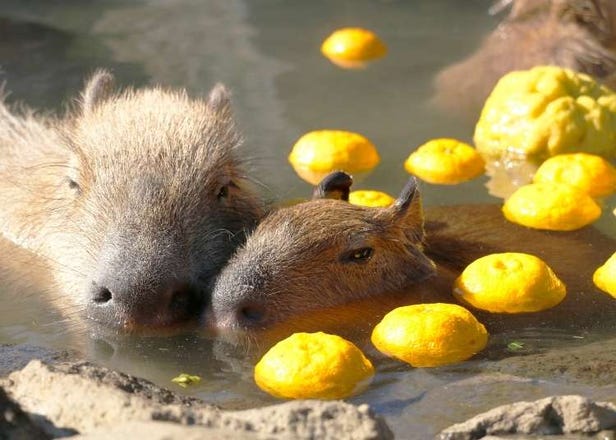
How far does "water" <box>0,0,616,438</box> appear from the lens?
16.5ft

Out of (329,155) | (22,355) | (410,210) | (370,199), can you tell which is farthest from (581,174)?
(22,355)

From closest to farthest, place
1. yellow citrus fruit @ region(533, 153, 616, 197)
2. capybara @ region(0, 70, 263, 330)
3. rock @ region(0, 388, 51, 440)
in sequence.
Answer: rock @ region(0, 388, 51, 440), capybara @ region(0, 70, 263, 330), yellow citrus fruit @ region(533, 153, 616, 197)

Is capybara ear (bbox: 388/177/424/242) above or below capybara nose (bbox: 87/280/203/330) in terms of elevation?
above

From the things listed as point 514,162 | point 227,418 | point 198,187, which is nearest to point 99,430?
point 227,418

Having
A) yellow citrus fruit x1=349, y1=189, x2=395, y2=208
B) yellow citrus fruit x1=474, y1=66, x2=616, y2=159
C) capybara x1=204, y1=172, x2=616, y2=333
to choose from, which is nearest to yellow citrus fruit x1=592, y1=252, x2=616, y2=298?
capybara x1=204, y1=172, x2=616, y2=333

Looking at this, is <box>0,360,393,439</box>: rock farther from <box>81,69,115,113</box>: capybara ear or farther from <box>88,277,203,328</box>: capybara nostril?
<box>81,69,115,113</box>: capybara ear

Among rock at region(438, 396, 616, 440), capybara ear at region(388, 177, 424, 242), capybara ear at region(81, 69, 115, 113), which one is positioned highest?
capybara ear at region(81, 69, 115, 113)

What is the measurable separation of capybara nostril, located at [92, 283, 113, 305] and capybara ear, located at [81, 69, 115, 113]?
1.64m

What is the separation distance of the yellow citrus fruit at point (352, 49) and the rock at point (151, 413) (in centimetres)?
563

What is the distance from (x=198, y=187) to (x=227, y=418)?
6.64 feet

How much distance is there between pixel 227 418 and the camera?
12.4ft

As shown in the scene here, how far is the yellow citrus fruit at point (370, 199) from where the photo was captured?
21.7 feet

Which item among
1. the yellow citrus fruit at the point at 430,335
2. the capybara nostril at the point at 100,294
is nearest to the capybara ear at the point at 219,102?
the capybara nostril at the point at 100,294

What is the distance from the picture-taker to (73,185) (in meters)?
6.03
